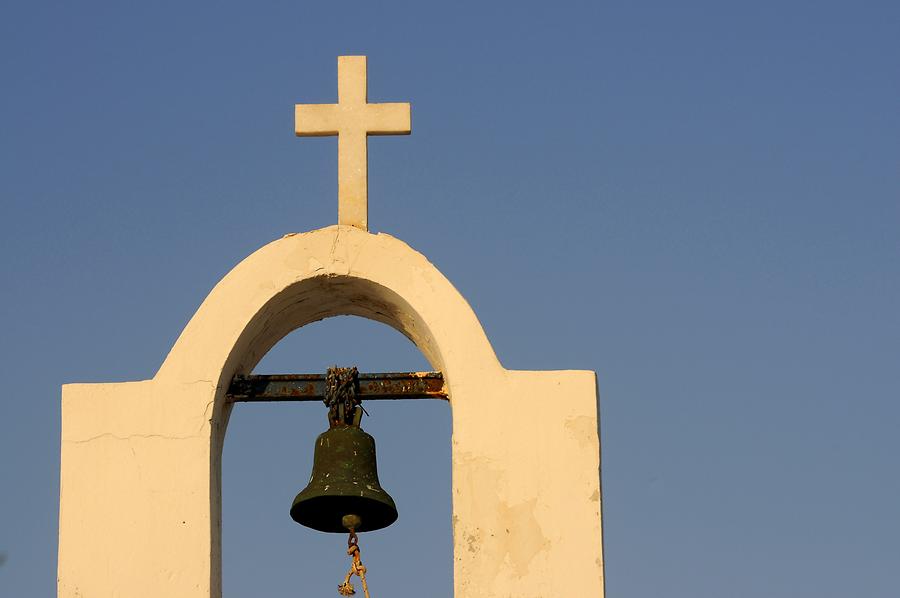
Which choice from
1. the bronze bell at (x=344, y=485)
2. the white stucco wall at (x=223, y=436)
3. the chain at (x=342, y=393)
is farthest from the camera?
the chain at (x=342, y=393)

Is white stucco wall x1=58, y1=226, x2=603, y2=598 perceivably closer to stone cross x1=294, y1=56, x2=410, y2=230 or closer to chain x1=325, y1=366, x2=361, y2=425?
stone cross x1=294, y1=56, x2=410, y2=230

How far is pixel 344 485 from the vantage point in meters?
10.7

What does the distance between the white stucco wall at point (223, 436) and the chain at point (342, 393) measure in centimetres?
36

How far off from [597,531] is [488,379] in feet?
2.57

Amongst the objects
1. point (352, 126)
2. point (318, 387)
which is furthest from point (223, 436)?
point (352, 126)

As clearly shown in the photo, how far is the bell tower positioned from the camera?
403 inches

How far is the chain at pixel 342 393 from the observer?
10.9 meters

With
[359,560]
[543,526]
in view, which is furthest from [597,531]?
[359,560]

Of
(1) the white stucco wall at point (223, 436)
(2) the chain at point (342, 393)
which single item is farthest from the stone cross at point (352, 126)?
(2) the chain at point (342, 393)

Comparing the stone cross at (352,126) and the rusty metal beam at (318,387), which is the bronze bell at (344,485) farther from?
the stone cross at (352,126)

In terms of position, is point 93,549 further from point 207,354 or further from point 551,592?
point 551,592

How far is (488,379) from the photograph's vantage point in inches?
413

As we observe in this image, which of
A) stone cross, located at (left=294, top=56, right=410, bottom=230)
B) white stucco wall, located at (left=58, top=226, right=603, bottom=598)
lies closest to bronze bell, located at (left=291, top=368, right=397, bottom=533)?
white stucco wall, located at (left=58, top=226, right=603, bottom=598)

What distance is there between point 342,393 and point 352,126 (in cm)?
116
